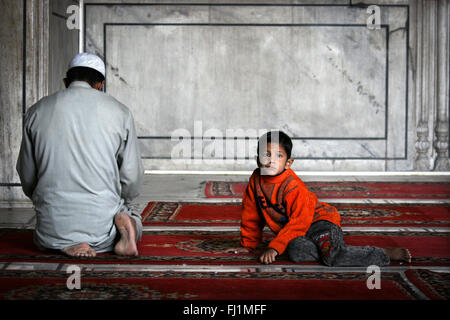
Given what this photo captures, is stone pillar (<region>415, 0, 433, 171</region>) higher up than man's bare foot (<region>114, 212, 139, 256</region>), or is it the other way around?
stone pillar (<region>415, 0, 433, 171</region>)

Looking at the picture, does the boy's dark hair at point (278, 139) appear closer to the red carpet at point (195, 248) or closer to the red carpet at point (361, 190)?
the red carpet at point (195, 248)

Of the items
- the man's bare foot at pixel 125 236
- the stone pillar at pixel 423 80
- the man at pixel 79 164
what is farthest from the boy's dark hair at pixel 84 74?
the stone pillar at pixel 423 80

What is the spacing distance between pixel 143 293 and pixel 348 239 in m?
1.29

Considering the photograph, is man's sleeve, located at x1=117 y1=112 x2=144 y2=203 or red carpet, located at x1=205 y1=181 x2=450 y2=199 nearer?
man's sleeve, located at x1=117 y1=112 x2=144 y2=203

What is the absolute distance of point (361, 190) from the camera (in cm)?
488

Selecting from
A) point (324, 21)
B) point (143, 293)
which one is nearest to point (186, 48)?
point (324, 21)

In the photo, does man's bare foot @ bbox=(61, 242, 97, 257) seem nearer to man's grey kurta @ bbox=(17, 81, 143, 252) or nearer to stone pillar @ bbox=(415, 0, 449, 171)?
man's grey kurta @ bbox=(17, 81, 143, 252)

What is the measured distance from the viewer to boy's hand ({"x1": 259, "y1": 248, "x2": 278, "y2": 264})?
239cm

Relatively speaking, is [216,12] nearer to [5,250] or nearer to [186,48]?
[186,48]

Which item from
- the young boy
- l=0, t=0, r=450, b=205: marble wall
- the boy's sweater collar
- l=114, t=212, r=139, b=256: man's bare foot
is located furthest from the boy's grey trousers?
l=0, t=0, r=450, b=205: marble wall

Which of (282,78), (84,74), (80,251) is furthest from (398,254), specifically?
(282,78)

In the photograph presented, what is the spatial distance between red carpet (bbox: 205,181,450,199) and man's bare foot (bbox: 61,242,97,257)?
2.12m

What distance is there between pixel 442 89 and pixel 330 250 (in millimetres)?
4343
